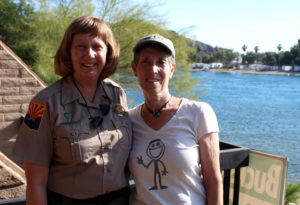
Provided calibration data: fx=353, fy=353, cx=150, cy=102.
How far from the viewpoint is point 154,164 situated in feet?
5.98

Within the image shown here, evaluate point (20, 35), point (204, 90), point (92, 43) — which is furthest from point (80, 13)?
point (92, 43)

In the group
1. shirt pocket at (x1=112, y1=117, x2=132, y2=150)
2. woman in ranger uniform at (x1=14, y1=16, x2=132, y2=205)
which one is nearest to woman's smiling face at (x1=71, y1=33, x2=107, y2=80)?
woman in ranger uniform at (x1=14, y1=16, x2=132, y2=205)

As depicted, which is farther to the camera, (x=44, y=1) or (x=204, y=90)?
(x=204, y=90)

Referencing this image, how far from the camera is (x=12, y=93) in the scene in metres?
5.23

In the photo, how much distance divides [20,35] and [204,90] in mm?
6613

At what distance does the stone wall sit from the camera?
5.12 metres

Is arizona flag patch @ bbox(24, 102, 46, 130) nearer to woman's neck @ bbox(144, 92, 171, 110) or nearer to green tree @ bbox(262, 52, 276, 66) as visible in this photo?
woman's neck @ bbox(144, 92, 171, 110)

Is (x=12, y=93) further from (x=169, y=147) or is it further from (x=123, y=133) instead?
(x=169, y=147)

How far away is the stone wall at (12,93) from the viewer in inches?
202

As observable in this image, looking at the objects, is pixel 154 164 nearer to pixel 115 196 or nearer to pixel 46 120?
pixel 115 196

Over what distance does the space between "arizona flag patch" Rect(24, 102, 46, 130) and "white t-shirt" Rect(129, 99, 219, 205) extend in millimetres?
534

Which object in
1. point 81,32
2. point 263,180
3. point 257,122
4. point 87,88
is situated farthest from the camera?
point 257,122

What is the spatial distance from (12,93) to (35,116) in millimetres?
3902

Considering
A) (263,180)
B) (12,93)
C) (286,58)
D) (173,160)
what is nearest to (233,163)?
(263,180)
